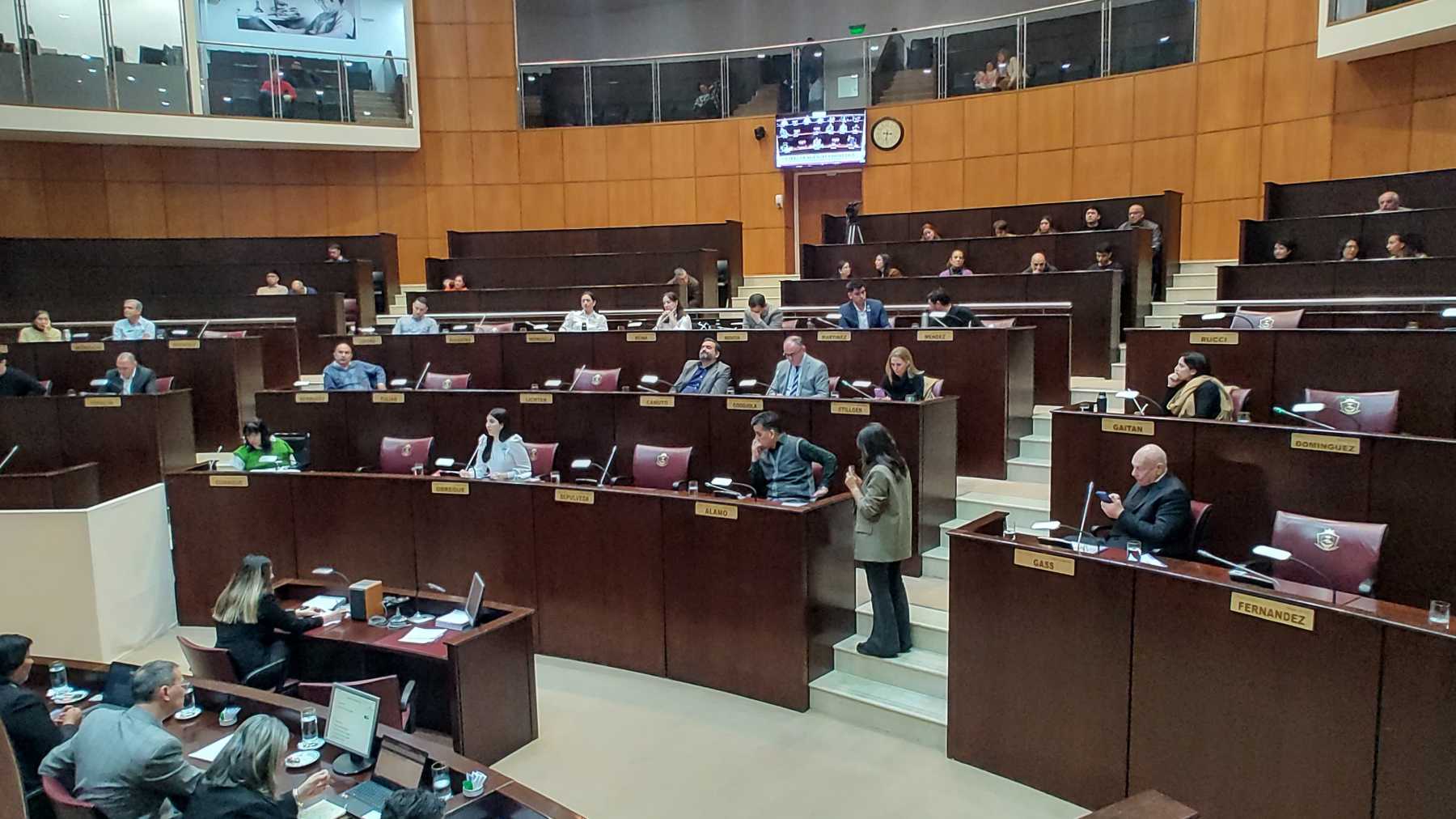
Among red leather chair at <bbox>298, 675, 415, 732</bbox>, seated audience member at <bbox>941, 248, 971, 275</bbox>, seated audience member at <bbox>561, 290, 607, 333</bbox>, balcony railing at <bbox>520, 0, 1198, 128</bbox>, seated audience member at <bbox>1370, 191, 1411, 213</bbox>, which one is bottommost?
red leather chair at <bbox>298, 675, 415, 732</bbox>

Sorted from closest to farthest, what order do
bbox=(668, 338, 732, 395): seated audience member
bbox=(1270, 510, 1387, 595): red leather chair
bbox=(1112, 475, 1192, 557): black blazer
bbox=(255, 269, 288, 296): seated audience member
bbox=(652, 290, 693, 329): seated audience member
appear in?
1. bbox=(1270, 510, 1387, 595): red leather chair
2. bbox=(1112, 475, 1192, 557): black blazer
3. bbox=(668, 338, 732, 395): seated audience member
4. bbox=(652, 290, 693, 329): seated audience member
5. bbox=(255, 269, 288, 296): seated audience member

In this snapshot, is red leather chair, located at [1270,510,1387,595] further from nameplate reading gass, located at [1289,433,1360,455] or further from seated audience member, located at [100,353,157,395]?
seated audience member, located at [100,353,157,395]

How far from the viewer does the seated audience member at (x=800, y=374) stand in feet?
21.2

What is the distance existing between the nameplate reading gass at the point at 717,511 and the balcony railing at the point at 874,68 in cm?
947

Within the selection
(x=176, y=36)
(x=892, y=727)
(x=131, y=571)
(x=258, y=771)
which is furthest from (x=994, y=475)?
(x=176, y=36)

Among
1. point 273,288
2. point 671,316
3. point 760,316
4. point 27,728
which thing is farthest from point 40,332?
point 27,728

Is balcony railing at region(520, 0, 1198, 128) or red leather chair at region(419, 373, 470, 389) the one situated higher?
balcony railing at region(520, 0, 1198, 128)


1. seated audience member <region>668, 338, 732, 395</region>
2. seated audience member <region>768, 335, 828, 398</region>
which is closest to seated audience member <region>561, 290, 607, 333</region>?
seated audience member <region>668, 338, 732, 395</region>

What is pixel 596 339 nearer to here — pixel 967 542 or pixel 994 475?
pixel 994 475

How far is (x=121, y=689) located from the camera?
13.1ft

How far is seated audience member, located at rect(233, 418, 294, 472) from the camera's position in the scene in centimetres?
682

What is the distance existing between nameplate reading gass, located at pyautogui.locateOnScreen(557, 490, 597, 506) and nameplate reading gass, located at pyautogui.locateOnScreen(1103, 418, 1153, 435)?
113 inches

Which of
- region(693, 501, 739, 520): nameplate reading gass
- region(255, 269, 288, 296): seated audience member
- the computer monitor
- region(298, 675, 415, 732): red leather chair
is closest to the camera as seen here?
the computer monitor

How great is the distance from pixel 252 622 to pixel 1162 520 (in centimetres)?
423
